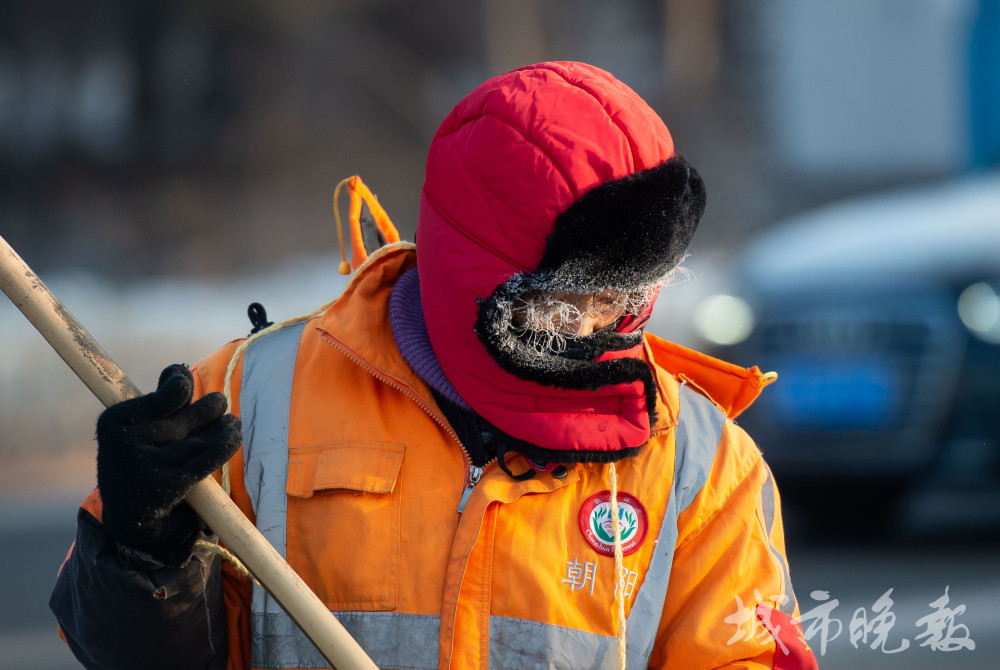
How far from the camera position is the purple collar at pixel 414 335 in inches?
72.3

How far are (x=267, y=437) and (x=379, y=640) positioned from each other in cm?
37

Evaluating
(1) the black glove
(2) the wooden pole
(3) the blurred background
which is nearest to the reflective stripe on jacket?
(2) the wooden pole

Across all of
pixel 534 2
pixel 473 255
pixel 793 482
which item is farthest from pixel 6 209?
pixel 473 255

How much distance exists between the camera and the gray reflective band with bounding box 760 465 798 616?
1.83 metres

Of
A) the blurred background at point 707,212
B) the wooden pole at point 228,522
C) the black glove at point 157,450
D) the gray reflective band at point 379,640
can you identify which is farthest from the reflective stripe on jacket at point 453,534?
the blurred background at point 707,212

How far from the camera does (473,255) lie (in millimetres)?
1801

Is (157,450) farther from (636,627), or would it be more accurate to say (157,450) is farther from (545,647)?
(636,627)

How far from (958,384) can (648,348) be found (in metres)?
3.92

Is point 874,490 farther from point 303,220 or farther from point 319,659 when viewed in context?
point 303,220

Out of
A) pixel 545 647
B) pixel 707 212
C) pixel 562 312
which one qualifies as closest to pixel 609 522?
pixel 545 647

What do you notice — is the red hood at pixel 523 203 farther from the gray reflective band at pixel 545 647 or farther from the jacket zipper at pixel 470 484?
the gray reflective band at pixel 545 647

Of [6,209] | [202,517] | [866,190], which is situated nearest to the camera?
[202,517]

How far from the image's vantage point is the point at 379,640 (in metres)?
1.73

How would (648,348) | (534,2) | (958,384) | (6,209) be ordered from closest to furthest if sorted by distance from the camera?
(648,348), (958,384), (6,209), (534,2)
